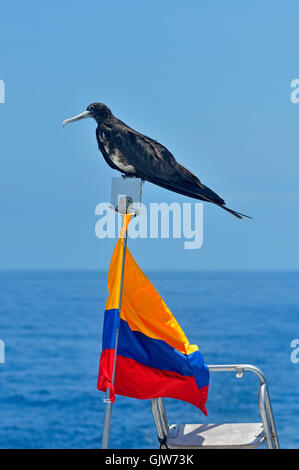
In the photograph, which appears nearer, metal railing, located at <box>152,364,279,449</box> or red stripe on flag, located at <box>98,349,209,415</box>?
metal railing, located at <box>152,364,279,449</box>

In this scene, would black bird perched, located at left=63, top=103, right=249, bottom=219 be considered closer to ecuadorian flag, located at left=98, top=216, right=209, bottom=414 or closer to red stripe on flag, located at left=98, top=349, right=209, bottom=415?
ecuadorian flag, located at left=98, top=216, right=209, bottom=414

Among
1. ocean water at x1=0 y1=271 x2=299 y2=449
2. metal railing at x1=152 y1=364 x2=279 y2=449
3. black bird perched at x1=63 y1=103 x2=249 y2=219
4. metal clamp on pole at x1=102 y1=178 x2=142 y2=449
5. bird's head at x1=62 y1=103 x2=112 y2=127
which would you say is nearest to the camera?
metal railing at x1=152 y1=364 x2=279 y2=449

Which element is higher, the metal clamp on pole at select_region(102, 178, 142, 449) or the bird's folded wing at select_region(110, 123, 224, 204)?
the bird's folded wing at select_region(110, 123, 224, 204)

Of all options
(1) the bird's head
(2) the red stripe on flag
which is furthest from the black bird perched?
(2) the red stripe on flag

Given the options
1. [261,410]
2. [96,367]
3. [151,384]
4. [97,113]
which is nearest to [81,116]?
[97,113]

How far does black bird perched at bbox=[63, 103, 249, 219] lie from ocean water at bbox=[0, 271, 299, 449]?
37.7 meters

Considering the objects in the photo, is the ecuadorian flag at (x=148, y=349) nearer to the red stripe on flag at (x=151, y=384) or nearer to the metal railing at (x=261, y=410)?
the red stripe on flag at (x=151, y=384)

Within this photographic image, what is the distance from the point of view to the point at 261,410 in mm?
5766

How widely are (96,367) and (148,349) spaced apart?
225 ft

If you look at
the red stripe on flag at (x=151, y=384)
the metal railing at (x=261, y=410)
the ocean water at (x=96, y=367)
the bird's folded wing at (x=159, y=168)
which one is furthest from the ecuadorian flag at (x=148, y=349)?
the ocean water at (x=96, y=367)

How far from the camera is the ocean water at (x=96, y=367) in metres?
48.8

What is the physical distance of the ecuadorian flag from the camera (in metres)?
6.25

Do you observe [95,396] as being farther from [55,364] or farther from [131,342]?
[131,342]
